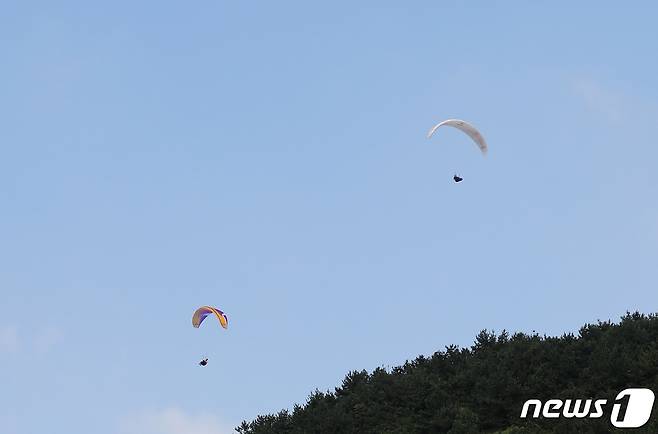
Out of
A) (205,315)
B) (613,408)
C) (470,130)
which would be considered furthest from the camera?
(205,315)

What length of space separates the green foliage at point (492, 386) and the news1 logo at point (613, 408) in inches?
23.1

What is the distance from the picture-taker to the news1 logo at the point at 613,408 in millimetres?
46375

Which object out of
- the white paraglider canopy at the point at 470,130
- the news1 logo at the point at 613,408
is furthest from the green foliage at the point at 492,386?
the white paraglider canopy at the point at 470,130

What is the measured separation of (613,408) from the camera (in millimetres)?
48875

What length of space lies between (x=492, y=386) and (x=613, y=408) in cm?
713

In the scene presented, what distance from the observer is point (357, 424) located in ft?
187

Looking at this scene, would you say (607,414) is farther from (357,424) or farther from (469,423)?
(357,424)

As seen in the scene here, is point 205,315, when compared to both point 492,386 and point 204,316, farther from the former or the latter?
point 492,386

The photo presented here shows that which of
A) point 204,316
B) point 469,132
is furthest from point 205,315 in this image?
point 469,132

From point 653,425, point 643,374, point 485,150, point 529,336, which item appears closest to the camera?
point 653,425

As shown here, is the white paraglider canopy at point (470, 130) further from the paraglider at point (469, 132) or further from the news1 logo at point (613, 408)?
the news1 logo at point (613, 408)

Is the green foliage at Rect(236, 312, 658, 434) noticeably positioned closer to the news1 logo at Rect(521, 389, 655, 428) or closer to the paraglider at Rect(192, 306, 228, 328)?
the news1 logo at Rect(521, 389, 655, 428)

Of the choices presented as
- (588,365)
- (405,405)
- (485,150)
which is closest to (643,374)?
(588,365)

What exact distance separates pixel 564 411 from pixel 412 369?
44.7 ft
